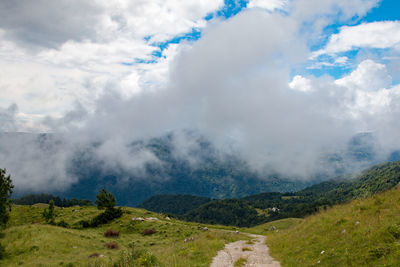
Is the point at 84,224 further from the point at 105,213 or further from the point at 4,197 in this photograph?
the point at 4,197

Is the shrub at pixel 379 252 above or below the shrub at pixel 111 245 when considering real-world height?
above

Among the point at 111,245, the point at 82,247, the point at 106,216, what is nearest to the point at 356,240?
the point at 111,245

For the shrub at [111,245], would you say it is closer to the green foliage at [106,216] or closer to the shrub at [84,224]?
the shrub at [84,224]

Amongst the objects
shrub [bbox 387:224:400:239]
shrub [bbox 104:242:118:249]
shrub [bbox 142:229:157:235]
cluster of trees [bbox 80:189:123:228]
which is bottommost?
shrub [bbox 142:229:157:235]

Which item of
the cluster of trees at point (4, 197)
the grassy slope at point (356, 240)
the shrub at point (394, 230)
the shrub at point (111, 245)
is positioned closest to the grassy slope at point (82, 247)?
the shrub at point (111, 245)

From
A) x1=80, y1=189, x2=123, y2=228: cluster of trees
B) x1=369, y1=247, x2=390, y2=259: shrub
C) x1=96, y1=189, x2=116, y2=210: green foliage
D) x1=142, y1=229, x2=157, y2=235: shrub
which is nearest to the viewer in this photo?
x1=369, y1=247, x2=390, y2=259: shrub

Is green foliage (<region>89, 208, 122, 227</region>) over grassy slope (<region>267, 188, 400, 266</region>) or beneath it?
beneath

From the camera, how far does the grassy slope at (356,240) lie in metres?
12.9

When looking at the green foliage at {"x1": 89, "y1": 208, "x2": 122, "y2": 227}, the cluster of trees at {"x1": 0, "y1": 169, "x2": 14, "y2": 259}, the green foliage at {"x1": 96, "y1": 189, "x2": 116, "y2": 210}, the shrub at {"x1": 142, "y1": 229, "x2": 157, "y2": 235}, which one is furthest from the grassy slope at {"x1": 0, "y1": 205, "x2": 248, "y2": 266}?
the green foliage at {"x1": 96, "y1": 189, "x2": 116, "y2": 210}

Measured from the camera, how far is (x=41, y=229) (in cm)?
3938

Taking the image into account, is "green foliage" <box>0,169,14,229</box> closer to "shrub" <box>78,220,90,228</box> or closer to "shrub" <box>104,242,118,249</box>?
"shrub" <box>104,242,118,249</box>

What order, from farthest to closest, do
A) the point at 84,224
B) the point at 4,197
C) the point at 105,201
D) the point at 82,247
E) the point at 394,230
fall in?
1. the point at 105,201
2. the point at 84,224
3. the point at 4,197
4. the point at 82,247
5. the point at 394,230

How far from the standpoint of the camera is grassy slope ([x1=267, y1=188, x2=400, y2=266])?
42.4 feet

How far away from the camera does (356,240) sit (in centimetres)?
1538
